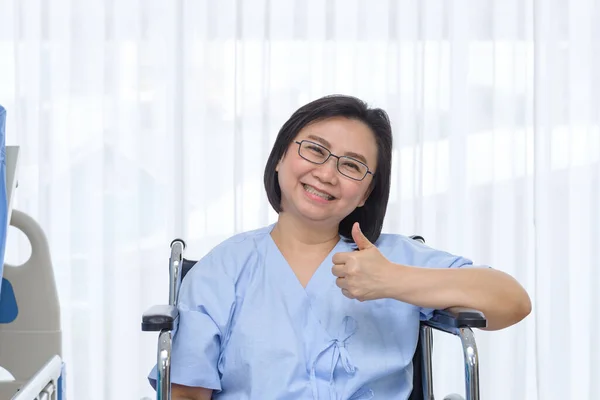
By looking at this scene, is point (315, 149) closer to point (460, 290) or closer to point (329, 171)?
point (329, 171)

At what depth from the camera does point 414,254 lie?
157 cm

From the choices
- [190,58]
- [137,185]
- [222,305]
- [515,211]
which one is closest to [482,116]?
[515,211]

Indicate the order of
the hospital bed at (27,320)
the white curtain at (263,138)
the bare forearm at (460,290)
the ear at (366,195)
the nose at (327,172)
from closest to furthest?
the bare forearm at (460,290)
the nose at (327,172)
the ear at (366,195)
the hospital bed at (27,320)
the white curtain at (263,138)

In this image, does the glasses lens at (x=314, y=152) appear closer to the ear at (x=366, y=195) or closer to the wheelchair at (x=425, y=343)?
the ear at (x=366, y=195)

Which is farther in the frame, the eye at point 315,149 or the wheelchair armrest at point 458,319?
the eye at point 315,149

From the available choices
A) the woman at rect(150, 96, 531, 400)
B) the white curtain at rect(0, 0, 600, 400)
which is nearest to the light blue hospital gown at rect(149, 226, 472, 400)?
the woman at rect(150, 96, 531, 400)

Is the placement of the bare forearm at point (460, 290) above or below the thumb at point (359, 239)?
below

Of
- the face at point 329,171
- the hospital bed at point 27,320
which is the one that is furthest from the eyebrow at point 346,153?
the hospital bed at point 27,320

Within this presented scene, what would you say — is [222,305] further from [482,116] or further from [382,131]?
[482,116]

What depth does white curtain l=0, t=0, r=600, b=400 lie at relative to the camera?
2689mm

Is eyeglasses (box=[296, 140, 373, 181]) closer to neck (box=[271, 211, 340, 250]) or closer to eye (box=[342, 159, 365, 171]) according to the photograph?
eye (box=[342, 159, 365, 171])

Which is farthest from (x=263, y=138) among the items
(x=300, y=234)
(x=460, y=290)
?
(x=460, y=290)

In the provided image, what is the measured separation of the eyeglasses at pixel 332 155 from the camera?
152cm

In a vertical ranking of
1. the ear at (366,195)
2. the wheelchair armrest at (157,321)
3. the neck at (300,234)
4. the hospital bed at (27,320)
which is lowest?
the hospital bed at (27,320)
